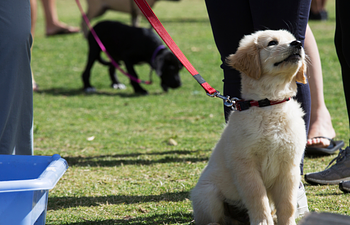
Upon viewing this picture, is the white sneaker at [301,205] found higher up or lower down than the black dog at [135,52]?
lower down

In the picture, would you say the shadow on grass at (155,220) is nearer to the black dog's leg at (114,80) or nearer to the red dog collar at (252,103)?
the red dog collar at (252,103)

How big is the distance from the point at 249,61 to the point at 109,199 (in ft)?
3.73

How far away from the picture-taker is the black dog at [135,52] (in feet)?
18.5

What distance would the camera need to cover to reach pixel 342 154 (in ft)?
7.87

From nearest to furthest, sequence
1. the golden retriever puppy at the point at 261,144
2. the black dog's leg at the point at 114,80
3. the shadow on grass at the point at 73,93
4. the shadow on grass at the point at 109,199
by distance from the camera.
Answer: the golden retriever puppy at the point at 261,144
the shadow on grass at the point at 109,199
the shadow on grass at the point at 73,93
the black dog's leg at the point at 114,80

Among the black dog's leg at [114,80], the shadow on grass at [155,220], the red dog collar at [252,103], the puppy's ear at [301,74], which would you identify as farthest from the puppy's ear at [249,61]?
the black dog's leg at [114,80]

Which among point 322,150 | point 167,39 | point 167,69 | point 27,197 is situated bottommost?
point 322,150

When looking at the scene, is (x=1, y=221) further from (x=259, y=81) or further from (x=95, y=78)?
(x=95, y=78)

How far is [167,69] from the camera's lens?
560 centimetres

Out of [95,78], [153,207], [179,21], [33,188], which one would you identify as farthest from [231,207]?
[179,21]

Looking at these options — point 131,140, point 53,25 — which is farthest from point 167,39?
point 53,25

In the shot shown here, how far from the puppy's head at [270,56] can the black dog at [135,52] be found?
3.89 meters

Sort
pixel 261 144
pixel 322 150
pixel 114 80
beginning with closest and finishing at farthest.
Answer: pixel 261 144
pixel 322 150
pixel 114 80

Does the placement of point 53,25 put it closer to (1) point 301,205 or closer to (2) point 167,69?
(2) point 167,69
